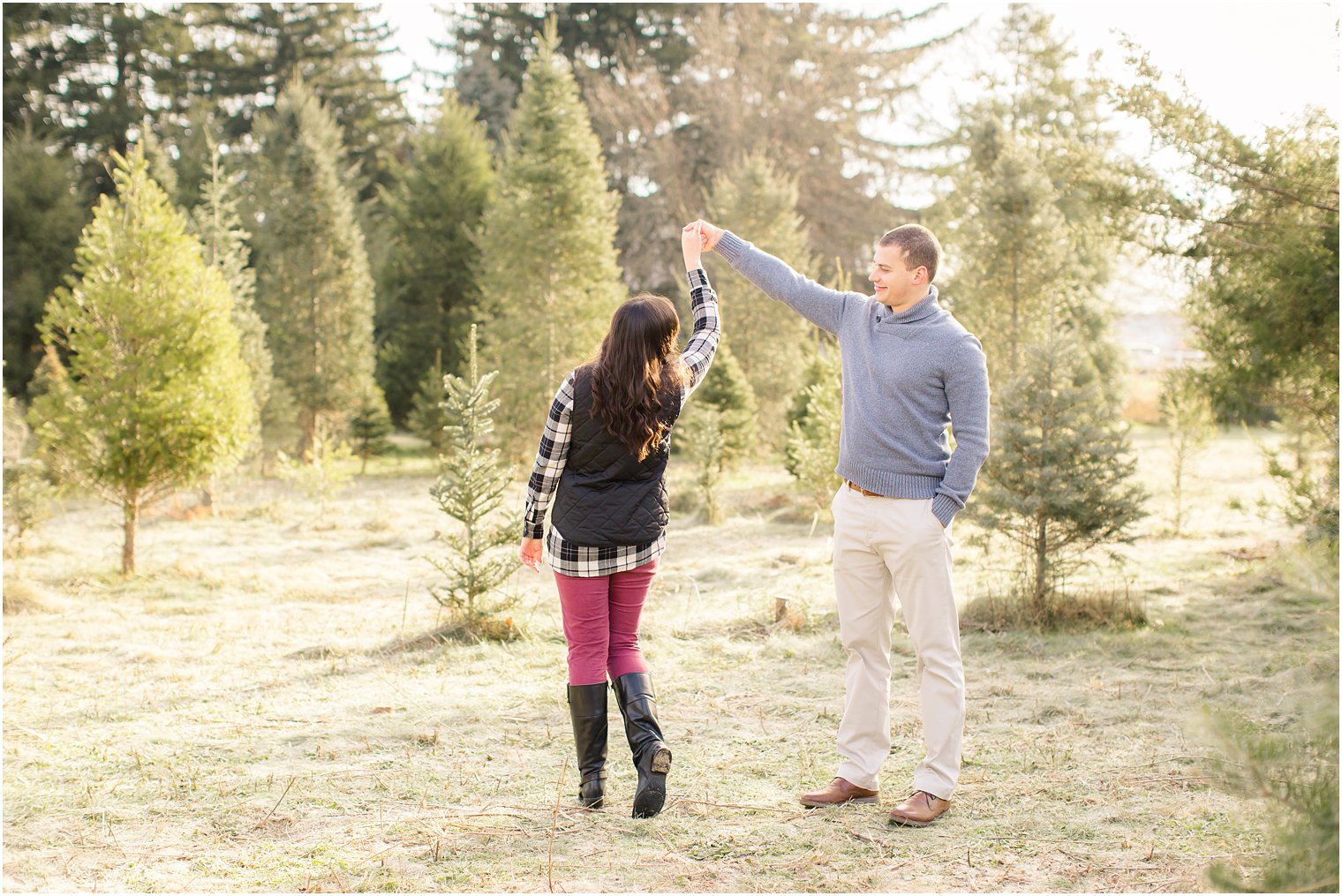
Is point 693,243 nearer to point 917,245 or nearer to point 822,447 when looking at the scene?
point 917,245

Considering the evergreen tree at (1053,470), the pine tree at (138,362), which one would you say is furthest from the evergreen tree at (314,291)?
the evergreen tree at (1053,470)

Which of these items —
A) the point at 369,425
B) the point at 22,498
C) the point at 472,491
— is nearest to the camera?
the point at 472,491

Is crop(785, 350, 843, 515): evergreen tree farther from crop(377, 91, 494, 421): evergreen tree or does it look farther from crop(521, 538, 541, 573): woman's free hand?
crop(377, 91, 494, 421): evergreen tree

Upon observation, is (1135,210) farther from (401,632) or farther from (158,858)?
(158,858)

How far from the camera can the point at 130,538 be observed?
8945mm

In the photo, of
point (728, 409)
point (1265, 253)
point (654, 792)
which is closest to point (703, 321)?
point (654, 792)

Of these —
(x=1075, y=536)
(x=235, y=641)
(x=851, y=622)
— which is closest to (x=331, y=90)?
(x=235, y=641)

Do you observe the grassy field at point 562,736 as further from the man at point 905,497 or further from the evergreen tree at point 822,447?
the evergreen tree at point 822,447

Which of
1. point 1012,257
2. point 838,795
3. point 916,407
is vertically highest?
point 1012,257

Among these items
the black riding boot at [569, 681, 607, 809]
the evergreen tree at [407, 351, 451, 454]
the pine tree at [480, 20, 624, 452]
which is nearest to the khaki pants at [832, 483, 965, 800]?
the black riding boot at [569, 681, 607, 809]

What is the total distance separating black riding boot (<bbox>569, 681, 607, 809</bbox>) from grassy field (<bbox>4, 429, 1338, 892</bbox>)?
117 mm

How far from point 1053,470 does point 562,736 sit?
353 centimetres

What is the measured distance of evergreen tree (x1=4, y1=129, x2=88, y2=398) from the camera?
20.9 m

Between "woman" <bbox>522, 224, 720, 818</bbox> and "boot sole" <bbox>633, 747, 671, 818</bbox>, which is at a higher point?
"woman" <bbox>522, 224, 720, 818</bbox>
